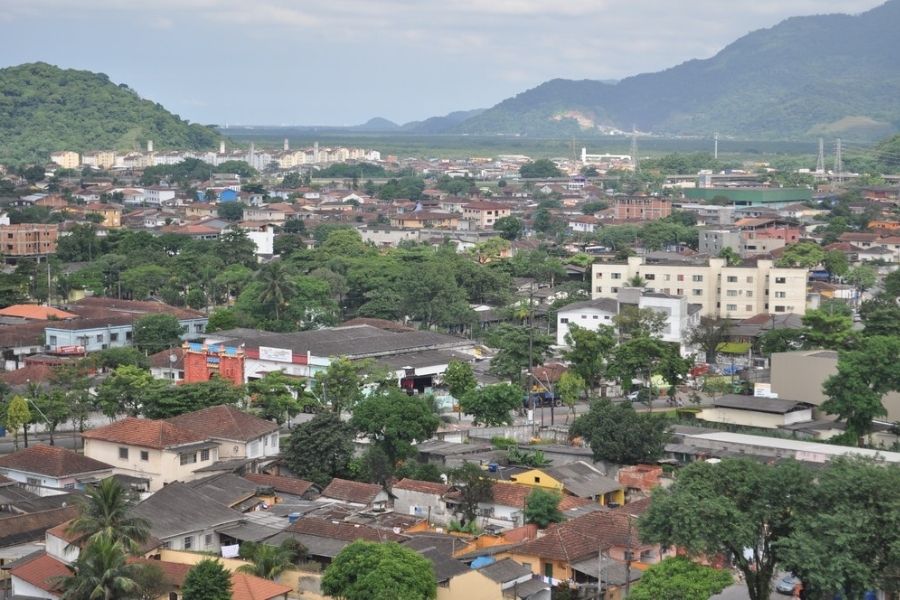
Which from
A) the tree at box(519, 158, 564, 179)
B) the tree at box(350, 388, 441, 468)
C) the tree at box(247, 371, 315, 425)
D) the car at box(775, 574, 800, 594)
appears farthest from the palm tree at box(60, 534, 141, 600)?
the tree at box(519, 158, 564, 179)

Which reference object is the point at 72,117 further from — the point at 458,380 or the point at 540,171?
the point at 458,380

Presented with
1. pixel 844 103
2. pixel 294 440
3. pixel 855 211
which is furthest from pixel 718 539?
pixel 844 103

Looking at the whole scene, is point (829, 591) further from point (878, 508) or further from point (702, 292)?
point (702, 292)

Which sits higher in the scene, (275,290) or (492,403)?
(275,290)

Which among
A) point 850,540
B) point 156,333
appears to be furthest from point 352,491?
point 156,333

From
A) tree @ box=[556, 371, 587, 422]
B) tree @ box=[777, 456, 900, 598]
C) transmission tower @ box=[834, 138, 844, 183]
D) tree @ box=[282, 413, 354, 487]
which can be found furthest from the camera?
transmission tower @ box=[834, 138, 844, 183]

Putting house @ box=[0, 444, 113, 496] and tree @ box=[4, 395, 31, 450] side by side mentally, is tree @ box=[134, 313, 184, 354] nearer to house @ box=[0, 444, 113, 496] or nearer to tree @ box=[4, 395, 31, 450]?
tree @ box=[4, 395, 31, 450]
